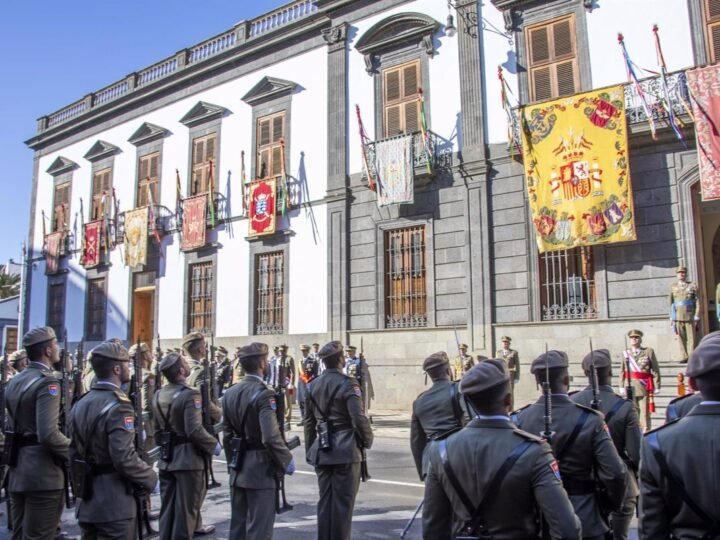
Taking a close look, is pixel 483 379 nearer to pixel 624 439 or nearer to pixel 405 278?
pixel 624 439

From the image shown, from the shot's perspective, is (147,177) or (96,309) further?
(96,309)

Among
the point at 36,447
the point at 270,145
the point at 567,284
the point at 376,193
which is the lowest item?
the point at 36,447

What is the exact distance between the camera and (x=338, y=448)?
5.82 metres

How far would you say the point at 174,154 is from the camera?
24.0 meters

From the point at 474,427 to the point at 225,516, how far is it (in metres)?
5.26

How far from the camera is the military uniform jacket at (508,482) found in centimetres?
263

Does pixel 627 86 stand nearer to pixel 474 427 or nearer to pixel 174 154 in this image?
pixel 474 427

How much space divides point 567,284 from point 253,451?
11350mm

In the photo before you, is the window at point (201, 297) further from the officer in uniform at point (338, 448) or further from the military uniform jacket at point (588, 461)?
the military uniform jacket at point (588, 461)

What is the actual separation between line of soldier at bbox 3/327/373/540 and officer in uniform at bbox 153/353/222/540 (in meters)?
0.01

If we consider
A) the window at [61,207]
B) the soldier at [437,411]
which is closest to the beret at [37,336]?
the soldier at [437,411]

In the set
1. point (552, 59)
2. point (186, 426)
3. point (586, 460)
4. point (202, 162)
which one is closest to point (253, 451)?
point (186, 426)

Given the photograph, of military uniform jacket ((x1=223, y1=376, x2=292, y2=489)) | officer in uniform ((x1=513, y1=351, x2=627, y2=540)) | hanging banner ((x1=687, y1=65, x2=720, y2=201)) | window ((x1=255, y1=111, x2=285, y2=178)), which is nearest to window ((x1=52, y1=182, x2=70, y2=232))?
window ((x1=255, y1=111, x2=285, y2=178))

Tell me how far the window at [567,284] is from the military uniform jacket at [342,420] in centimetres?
1026
